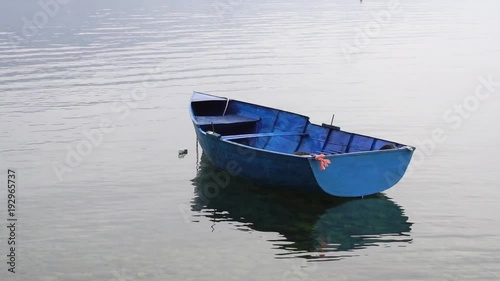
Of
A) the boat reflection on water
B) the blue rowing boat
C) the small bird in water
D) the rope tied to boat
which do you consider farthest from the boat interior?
the rope tied to boat

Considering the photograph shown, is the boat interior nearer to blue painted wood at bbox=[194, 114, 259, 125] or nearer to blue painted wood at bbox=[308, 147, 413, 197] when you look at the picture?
blue painted wood at bbox=[194, 114, 259, 125]

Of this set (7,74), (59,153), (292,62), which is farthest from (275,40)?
(59,153)

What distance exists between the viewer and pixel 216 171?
76.5 ft

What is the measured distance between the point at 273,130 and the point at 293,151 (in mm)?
1603

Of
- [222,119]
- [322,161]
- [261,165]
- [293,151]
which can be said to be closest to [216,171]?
[222,119]

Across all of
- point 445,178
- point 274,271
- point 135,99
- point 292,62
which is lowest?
point 274,271

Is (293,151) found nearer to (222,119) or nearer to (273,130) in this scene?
(273,130)

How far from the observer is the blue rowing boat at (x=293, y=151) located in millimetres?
18625

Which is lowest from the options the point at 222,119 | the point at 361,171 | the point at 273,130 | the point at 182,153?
the point at 361,171

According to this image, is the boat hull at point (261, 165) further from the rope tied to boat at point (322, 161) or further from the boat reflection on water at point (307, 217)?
the boat reflection on water at point (307, 217)

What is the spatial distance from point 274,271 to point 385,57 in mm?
33357

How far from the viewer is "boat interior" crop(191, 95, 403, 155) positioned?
20891 millimetres

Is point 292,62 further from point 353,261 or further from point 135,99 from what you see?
point 353,261

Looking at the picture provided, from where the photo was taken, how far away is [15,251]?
17.1 m
